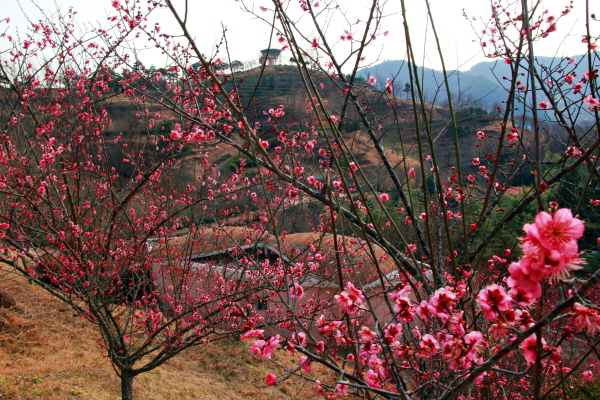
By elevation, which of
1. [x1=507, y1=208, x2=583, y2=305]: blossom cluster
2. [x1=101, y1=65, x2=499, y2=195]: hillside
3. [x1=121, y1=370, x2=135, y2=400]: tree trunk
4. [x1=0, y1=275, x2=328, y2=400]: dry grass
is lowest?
[x1=0, y1=275, x2=328, y2=400]: dry grass

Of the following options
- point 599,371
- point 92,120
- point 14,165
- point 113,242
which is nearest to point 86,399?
point 113,242

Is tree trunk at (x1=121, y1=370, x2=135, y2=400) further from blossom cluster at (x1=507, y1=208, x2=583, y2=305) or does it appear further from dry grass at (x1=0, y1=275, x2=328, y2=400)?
blossom cluster at (x1=507, y1=208, x2=583, y2=305)

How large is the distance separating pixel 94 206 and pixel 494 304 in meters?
4.93

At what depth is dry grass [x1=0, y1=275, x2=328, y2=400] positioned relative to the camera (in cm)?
498

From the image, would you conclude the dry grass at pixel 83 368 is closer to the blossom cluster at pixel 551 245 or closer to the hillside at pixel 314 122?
the hillside at pixel 314 122

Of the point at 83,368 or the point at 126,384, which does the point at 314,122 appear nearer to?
the point at 126,384

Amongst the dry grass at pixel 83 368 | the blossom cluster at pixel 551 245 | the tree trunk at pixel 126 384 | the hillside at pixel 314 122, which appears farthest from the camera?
the dry grass at pixel 83 368

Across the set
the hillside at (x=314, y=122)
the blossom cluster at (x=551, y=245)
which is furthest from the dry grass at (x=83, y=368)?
the blossom cluster at (x=551, y=245)

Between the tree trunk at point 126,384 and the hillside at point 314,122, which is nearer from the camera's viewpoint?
the hillside at point 314,122

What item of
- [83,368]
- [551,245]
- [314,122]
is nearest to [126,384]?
[83,368]

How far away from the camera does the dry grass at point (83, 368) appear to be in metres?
4.98

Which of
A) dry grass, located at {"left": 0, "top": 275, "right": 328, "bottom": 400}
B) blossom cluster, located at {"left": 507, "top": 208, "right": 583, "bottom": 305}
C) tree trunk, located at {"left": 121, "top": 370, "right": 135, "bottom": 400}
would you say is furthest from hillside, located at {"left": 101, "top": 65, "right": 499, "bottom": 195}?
dry grass, located at {"left": 0, "top": 275, "right": 328, "bottom": 400}

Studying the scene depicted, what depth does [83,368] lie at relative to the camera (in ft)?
19.0

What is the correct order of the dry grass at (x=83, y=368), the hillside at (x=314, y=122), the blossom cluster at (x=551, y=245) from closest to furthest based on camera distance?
the blossom cluster at (x=551, y=245) → the hillside at (x=314, y=122) → the dry grass at (x=83, y=368)
